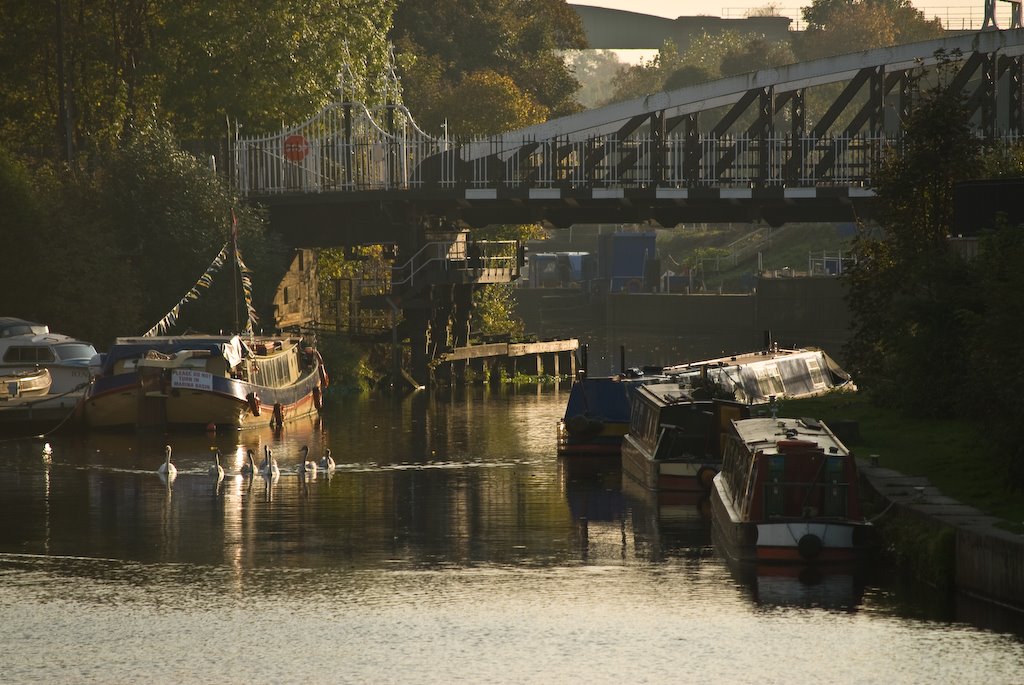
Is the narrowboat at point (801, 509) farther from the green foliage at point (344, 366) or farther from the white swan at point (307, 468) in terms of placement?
the green foliage at point (344, 366)

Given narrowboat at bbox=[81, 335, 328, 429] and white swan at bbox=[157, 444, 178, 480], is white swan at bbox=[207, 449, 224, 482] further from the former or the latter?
narrowboat at bbox=[81, 335, 328, 429]

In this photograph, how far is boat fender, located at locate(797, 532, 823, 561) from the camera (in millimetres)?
33500

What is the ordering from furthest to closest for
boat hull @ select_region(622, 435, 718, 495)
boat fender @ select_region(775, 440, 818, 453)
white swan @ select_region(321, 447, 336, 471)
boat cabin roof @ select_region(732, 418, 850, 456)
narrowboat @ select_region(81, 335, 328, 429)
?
narrowboat @ select_region(81, 335, 328, 429), white swan @ select_region(321, 447, 336, 471), boat hull @ select_region(622, 435, 718, 495), boat cabin roof @ select_region(732, 418, 850, 456), boat fender @ select_region(775, 440, 818, 453)

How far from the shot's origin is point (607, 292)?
14512 cm

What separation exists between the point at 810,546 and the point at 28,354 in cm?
3670

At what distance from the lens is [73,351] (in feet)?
210

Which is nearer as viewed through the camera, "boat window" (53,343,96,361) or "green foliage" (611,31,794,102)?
"boat window" (53,343,96,361)

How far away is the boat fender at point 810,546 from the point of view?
3350cm

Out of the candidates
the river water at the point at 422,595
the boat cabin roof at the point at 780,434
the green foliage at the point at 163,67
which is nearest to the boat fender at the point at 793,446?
the boat cabin roof at the point at 780,434

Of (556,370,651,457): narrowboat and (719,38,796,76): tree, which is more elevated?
(719,38,796,76): tree

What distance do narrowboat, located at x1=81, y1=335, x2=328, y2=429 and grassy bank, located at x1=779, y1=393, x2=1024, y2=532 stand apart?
1825 centimetres

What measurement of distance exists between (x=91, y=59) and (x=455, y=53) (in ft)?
128

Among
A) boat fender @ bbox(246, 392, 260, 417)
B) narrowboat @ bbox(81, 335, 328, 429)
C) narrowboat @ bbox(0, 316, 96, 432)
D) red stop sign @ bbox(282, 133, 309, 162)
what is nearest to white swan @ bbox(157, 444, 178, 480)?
narrowboat @ bbox(81, 335, 328, 429)

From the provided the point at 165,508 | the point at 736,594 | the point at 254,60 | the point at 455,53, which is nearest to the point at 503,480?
the point at 165,508
